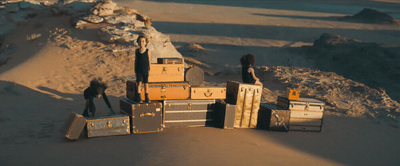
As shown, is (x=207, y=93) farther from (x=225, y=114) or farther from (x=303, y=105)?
(x=303, y=105)

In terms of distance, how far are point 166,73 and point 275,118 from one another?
2.71 meters

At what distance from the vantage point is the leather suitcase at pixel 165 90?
8.95 meters

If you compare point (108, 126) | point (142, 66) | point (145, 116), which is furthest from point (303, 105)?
point (108, 126)

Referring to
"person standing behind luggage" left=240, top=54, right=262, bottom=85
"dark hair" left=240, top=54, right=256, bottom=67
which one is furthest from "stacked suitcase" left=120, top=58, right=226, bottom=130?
"dark hair" left=240, top=54, right=256, bottom=67

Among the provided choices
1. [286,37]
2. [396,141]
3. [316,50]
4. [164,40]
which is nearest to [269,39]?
[286,37]

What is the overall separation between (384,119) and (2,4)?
657 inches

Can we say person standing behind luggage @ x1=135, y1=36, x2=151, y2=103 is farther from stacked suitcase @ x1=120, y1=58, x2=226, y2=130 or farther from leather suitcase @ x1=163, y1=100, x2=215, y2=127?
leather suitcase @ x1=163, y1=100, x2=215, y2=127

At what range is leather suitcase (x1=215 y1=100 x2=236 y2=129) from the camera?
30.3ft

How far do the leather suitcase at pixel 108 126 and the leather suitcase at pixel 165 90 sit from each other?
2.15 ft

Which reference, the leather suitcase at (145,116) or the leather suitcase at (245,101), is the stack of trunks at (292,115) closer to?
the leather suitcase at (245,101)

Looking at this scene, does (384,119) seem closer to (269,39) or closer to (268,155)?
(268,155)

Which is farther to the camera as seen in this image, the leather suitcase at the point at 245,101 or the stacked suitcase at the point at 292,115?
the stacked suitcase at the point at 292,115

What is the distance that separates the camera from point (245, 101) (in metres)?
9.49

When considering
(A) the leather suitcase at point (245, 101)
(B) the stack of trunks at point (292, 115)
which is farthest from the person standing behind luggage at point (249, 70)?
(B) the stack of trunks at point (292, 115)
